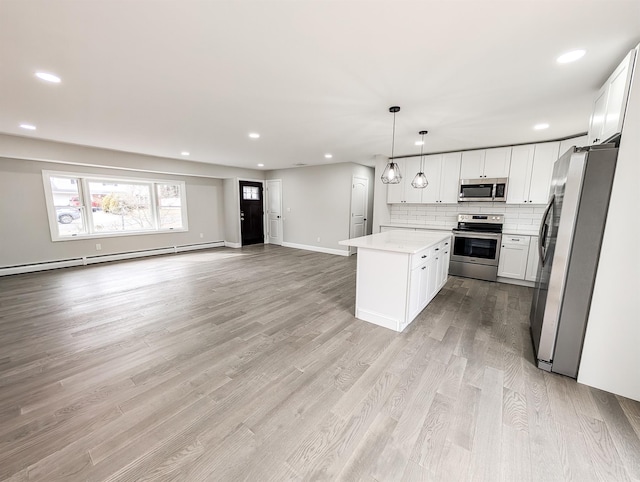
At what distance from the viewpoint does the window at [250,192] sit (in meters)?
8.00

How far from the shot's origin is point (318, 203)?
7.25m

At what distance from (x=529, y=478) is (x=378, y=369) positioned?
106cm

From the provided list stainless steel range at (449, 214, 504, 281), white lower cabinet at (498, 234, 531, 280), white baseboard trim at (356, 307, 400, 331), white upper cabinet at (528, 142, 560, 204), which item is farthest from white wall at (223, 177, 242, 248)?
white upper cabinet at (528, 142, 560, 204)

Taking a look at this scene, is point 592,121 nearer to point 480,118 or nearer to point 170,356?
point 480,118

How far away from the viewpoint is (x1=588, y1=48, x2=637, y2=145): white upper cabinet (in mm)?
1752

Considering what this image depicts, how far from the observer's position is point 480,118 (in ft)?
10.4

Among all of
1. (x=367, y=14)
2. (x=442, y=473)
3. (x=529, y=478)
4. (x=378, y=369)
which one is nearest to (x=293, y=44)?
(x=367, y=14)

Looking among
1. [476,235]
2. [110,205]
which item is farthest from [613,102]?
[110,205]

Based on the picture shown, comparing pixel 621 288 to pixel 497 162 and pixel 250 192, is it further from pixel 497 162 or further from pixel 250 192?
pixel 250 192

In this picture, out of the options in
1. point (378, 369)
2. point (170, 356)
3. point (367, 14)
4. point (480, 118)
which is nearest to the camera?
point (367, 14)

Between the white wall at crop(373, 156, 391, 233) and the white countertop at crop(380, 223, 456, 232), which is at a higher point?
the white wall at crop(373, 156, 391, 233)

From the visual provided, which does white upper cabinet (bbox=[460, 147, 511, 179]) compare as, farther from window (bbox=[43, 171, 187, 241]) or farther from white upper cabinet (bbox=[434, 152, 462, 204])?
window (bbox=[43, 171, 187, 241])

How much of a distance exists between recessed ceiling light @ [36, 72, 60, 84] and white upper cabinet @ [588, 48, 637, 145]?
4.47m

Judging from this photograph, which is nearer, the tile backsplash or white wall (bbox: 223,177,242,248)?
the tile backsplash
